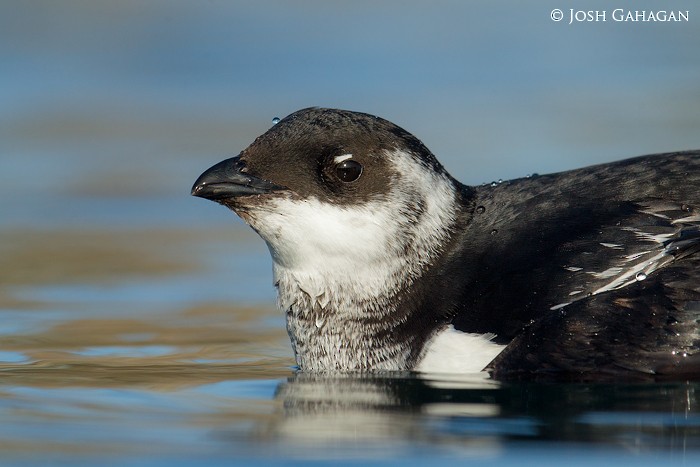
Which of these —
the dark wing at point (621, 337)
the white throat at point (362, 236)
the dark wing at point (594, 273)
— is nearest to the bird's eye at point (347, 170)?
the white throat at point (362, 236)

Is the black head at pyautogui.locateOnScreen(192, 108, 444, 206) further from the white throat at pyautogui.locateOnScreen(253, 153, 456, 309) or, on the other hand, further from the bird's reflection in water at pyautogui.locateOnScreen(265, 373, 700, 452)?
the bird's reflection in water at pyautogui.locateOnScreen(265, 373, 700, 452)

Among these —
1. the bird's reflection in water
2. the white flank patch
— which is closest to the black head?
the white flank patch

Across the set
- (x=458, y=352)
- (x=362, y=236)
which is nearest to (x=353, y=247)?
(x=362, y=236)

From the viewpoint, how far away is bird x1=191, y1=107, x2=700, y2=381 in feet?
24.8

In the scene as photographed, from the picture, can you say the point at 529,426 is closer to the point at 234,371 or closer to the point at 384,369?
the point at 384,369

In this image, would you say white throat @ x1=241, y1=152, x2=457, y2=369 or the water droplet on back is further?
the water droplet on back

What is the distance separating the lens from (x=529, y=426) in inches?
258

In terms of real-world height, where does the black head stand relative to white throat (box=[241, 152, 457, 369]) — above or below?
above

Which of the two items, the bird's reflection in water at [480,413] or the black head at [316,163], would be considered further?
the black head at [316,163]

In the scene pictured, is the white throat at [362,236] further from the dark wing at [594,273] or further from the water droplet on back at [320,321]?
the dark wing at [594,273]

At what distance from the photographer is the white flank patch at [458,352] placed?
7.80 meters

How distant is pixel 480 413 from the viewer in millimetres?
6887

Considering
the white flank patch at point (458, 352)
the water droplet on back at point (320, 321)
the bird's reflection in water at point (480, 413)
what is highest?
the water droplet on back at point (320, 321)

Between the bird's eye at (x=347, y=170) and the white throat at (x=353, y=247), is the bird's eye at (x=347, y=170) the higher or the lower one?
the higher one
